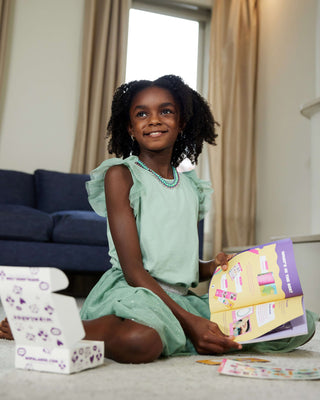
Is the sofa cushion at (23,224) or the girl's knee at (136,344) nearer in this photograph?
the girl's knee at (136,344)

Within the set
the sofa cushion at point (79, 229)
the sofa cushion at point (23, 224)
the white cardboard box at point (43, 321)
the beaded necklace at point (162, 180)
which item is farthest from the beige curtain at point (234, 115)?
the white cardboard box at point (43, 321)

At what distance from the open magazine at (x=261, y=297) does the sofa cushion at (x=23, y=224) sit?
1554 mm

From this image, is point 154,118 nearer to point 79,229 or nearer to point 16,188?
point 79,229

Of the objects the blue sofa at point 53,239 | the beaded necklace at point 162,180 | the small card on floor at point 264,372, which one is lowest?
the small card on floor at point 264,372

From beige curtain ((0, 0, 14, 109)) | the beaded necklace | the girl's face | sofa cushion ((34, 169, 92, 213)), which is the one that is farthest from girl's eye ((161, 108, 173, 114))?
beige curtain ((0, 0, 14, 109))

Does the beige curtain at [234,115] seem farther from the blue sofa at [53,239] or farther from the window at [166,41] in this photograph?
the blue sofa at [53,239]

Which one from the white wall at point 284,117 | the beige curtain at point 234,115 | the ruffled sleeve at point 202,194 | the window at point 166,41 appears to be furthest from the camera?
the window at point 166,41

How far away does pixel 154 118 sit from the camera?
4.04 ft

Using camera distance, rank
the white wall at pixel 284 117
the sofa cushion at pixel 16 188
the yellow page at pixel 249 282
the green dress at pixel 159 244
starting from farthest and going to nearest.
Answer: the white wall at pixel 284 117 → the sofa cushion at pixel 16 188 → the green dress at pixel 159 244 → the yellow page at pixel 249 282

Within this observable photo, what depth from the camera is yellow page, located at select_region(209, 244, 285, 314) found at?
99 centimetres

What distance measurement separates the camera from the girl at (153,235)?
93cm

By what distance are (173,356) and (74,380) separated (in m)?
0.31

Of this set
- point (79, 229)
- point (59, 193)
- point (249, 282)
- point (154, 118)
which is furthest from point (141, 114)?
point (59, 193)

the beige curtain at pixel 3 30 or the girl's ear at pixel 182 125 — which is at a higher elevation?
the beige curtain at pixel 3 30
